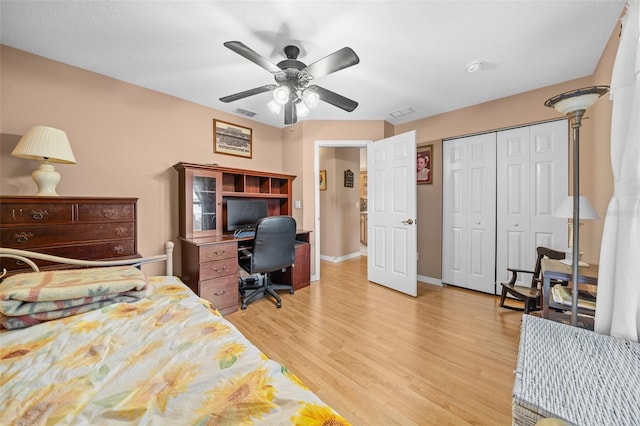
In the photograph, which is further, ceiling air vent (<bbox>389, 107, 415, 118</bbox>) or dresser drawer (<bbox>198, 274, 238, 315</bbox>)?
ceiling air vent (<bbox>389, 107, 415, 118</bbox>)

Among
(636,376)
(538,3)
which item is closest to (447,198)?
(538,3)

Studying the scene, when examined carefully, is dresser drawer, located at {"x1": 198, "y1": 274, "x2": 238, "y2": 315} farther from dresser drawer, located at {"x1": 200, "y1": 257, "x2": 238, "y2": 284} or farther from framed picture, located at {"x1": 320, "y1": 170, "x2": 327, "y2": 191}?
framed picture, located at {"x1": 320, "y1": 170, "x2": 327, "y2": 191}

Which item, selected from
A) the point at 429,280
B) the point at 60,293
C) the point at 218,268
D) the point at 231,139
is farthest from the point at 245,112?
the point at 429,280

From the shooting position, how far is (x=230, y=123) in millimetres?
3205

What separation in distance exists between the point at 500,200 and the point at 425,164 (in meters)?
1.03

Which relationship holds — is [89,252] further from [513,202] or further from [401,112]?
[513,202]

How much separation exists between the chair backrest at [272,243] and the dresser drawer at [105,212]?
3.66 feet

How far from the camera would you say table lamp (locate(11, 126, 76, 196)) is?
1667 millimetres

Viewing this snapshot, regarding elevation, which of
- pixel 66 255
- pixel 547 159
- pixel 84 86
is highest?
pixel 84 86

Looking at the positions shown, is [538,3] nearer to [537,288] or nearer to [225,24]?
[225,24]

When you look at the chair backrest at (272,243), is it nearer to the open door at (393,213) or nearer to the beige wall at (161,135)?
the beige wall at (161,135)

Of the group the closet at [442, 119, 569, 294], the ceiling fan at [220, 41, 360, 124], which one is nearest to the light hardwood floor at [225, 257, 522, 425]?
the closet at [442, 119, 569, 294]

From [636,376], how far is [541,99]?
113 inches

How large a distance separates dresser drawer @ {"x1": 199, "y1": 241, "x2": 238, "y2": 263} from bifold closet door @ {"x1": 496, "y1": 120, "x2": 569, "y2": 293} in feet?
10.4
